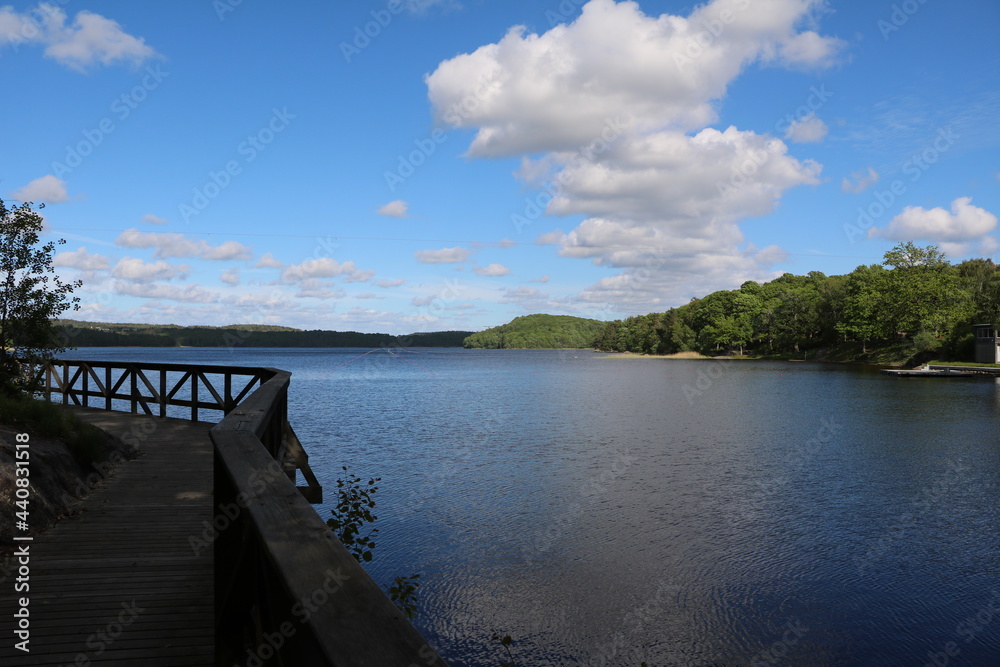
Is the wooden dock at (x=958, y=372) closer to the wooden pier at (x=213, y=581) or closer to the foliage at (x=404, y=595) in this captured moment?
the foliage at (x=404, y=595)

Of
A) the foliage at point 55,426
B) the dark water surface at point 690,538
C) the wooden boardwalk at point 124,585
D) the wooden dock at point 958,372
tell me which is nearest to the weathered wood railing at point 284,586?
the wooden boardwalk at point 124,585

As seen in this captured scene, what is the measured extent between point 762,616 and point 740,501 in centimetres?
661

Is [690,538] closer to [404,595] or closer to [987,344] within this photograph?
[404,595]

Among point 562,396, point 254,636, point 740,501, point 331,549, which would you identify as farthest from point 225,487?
point 562,396

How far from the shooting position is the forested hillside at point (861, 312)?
76938mm

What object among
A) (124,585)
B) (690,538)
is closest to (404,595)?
(124,585)

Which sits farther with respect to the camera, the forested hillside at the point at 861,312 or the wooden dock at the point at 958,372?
the forested hillside at the point at 861,312

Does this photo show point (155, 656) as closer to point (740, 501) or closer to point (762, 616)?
point (762, 616)

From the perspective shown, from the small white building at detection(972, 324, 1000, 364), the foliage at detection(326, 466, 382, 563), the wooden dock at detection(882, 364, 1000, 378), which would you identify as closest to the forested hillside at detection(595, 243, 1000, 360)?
the small white building at detection(972, 324, 1000, 364)

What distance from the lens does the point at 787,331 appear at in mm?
115000

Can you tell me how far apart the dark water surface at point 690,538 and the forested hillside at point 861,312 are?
5893cm

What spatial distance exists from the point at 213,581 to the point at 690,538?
1052 centimetres

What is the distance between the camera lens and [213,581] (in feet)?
16.3

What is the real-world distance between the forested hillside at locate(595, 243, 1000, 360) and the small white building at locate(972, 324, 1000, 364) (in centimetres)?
160
